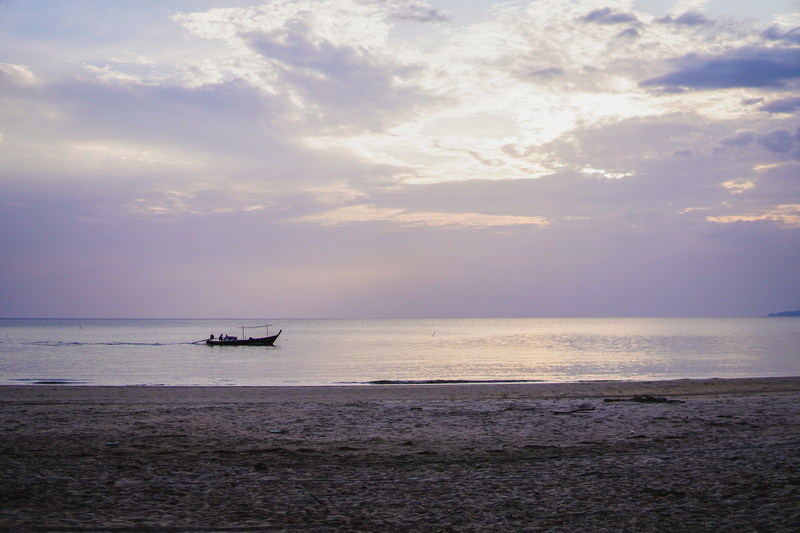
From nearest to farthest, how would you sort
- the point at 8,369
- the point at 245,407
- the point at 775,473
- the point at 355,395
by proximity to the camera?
the point at 775,473
the point at 245,407
the point at 355,395
the point at 8,369

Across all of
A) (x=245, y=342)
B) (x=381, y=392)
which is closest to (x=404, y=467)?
(x=381, y=392)

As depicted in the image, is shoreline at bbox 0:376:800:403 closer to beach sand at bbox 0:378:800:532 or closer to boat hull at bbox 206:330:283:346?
beach sand at bbox 0:378:800:532

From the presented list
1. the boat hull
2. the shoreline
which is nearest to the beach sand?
the shoreline

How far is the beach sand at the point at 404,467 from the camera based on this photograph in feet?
24.0

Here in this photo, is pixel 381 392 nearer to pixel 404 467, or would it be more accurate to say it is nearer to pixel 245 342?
pixel 404 467

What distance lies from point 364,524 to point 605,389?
20130 millimetres

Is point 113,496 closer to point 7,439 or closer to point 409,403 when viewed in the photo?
point 7,439

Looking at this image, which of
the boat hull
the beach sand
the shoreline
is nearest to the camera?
the beach sand

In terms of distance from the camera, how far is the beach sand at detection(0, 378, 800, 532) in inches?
288

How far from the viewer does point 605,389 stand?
25188mm

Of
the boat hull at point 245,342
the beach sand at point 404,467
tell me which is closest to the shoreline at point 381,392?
the beach sand at point 404,467

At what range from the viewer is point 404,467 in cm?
1023

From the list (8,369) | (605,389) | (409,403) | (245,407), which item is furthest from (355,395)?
(8,369)

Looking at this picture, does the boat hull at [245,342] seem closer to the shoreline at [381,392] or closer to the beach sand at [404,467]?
the shoreline at [381,392]
